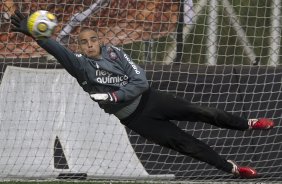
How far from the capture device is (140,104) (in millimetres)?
7594

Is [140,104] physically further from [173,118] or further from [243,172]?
[243,172]

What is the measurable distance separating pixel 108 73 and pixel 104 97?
0.51 metres

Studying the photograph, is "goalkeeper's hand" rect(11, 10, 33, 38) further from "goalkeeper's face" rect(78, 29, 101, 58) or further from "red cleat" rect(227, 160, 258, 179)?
"red cleat" rect(227, 160, 258, 179)

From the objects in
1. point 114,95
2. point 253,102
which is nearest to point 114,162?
point 253,102

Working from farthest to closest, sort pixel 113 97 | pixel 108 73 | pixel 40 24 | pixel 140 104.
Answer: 1. pixel 140 104
2. pixel 108 73
3. pixel 113 97
4. pixel 40 24

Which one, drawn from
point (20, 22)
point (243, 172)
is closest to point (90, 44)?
point (20, 22)

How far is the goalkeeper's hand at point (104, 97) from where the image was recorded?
7.01 meters

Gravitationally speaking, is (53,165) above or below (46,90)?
below

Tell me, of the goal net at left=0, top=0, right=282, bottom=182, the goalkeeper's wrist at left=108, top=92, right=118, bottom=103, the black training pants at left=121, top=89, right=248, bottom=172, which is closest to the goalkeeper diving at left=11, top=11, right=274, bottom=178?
the black training pants at left=121, top=89, right=248, bottom=172

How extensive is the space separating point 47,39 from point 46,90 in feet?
7.02

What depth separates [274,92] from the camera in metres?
9.25

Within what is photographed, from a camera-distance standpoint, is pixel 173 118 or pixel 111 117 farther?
pixel 111 117

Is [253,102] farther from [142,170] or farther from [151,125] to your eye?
[151,125]

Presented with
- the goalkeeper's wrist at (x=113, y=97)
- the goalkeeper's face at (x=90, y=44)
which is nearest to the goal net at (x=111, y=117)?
the goalkeeper's face at (x=90, y=44)
